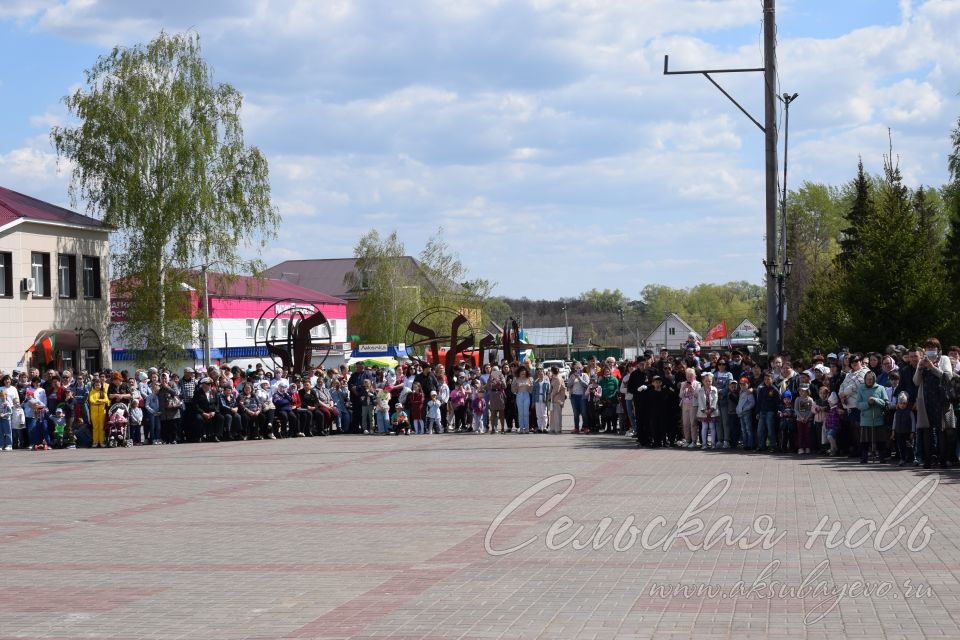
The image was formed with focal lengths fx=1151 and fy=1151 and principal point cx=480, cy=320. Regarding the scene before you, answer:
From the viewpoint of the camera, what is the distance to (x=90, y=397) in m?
26.9

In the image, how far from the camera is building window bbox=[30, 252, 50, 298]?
42469 millimetres

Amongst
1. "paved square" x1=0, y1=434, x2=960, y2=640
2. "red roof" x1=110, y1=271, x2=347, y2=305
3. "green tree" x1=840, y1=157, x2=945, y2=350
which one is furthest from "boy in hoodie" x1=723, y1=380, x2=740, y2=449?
"red roof" x1=110, y1=271, x2=347, y2=305

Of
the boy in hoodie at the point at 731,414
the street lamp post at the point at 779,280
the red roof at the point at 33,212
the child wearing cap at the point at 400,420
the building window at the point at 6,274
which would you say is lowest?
the child wearing cap at the point at 400,420

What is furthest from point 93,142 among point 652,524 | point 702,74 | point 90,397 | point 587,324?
point 587,324

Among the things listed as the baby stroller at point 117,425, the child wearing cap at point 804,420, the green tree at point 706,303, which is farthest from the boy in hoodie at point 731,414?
the green tree at point 706,303

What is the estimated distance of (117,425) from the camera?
88.3ft

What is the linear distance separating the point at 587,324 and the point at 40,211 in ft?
398

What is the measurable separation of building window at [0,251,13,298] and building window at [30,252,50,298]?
1.14m

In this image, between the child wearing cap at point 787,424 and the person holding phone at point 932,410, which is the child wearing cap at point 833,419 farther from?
the person holding phone at point 932,410

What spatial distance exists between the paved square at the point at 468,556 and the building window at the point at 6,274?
24.3 meters

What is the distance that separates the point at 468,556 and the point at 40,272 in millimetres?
36783

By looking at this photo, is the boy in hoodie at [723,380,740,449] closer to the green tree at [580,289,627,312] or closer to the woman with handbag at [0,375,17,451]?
the woman with handbag at [0,375,17,451]

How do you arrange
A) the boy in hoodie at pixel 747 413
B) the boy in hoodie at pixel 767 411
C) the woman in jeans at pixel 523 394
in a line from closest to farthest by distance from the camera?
the boy in hoodie at pixel 767 411 → the boy in hoodie at pixel 747 413 → the woman in jeans at pixel 523 394

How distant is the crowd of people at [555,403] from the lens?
18484 millimetres
